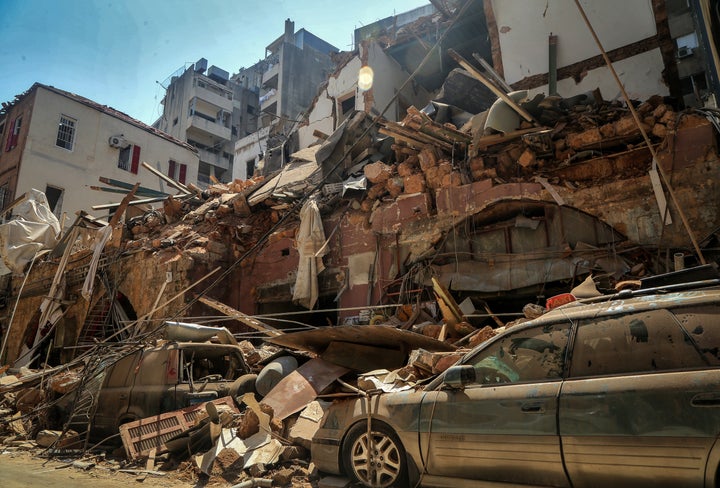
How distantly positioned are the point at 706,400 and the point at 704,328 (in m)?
0.48

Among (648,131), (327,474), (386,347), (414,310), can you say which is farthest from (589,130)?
(327,474)

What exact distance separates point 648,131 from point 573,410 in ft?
22.7

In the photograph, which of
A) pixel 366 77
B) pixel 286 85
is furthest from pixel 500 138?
pixel 286 85

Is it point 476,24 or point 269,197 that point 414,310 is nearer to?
point 269,197

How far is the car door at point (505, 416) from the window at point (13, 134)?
29.9 m

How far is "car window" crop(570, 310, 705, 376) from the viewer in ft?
10.1

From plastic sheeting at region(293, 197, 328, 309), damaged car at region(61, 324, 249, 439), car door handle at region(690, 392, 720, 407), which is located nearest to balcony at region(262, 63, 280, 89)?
plastic sheeting at region(293, 197, 328, 309)

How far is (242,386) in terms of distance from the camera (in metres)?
7.36

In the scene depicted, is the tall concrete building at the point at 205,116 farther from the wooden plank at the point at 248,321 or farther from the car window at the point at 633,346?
the car window at the point at 633,346

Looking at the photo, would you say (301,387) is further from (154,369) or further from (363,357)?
(154,369)

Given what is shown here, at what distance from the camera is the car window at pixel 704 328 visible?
292cm

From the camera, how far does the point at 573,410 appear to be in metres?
3.25

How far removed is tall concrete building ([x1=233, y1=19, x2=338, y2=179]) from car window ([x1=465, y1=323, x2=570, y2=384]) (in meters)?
27.2

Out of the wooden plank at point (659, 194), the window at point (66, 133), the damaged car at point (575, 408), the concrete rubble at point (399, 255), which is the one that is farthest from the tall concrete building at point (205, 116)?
the damaged car at point (575, 408)
